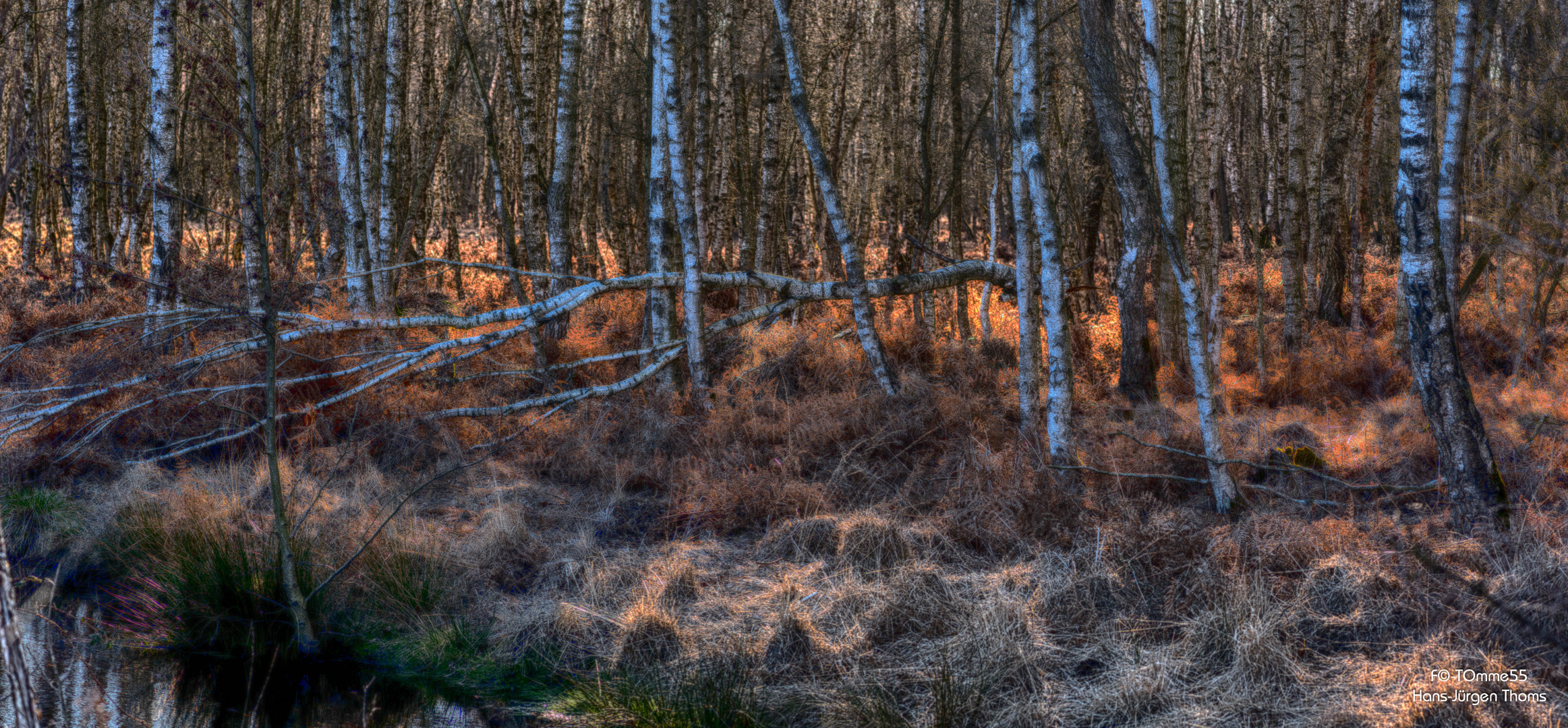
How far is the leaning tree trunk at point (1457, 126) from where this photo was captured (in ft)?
18.3

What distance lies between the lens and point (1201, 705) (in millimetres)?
4320

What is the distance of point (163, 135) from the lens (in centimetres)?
956

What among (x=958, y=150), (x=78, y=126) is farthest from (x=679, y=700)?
(x=78, y=126)

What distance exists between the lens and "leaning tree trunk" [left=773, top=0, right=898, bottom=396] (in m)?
8.62

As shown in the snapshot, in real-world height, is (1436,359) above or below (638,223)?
below

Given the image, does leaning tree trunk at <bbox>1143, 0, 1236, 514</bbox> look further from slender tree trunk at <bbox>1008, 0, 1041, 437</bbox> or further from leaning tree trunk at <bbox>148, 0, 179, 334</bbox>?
leaning tree trunk at <bbox>148, 0, 179, 334</bbox>

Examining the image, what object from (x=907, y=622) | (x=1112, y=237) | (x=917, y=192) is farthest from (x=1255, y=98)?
(x=907, y=622)

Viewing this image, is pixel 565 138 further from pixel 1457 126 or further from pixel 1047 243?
pixel 1457 126

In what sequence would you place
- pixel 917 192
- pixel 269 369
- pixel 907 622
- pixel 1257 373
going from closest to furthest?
pixel 269 369, pixel 907 622, pixel 1257 373, pixel 917 192

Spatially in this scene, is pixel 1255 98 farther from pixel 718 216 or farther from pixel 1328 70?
pixel 718 216

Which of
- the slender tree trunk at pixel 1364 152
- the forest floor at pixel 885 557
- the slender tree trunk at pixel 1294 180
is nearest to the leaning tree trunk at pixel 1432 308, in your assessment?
the forest floor at pixel 885 557

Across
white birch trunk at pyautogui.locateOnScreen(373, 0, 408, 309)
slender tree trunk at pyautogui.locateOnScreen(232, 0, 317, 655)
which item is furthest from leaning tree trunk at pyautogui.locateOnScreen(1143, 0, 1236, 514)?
white birch trunk at pyautogui.locateOnScreen(373, 0, 408, 309)

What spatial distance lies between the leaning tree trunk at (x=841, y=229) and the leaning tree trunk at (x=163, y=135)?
20.0 feet

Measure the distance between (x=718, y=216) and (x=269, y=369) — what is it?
33.1 feet
